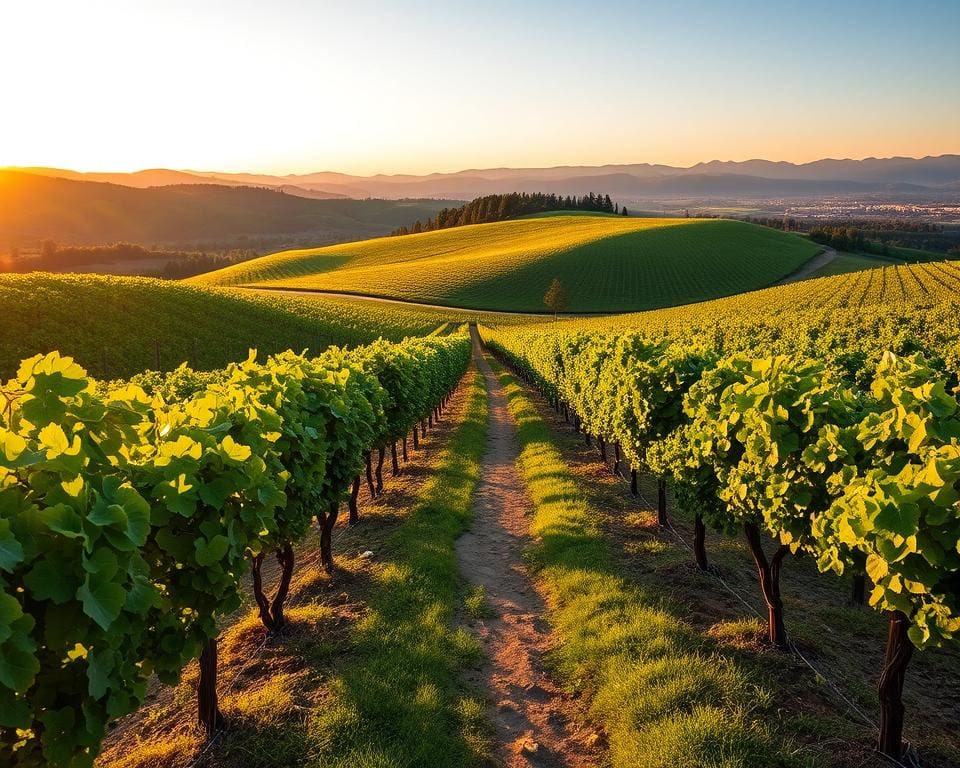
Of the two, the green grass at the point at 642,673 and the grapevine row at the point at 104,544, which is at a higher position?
the grapevine row at the point at 104,544

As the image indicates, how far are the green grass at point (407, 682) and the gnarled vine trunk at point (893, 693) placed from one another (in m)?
4.47

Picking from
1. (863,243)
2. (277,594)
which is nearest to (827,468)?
(277,594)

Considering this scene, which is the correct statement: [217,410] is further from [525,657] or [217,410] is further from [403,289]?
[403,289]

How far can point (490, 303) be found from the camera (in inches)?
3713

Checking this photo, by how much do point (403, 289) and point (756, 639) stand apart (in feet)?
305

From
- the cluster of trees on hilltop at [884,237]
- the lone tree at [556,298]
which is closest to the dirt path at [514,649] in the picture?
the lone tree at [556,298]

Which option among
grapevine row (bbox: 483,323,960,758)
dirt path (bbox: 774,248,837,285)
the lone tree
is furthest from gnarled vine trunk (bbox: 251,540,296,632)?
dirt path (bbox: 774,248,837,285)

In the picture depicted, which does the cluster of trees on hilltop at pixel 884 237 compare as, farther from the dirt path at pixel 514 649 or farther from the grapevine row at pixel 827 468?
the dirt path at pixel 514 649

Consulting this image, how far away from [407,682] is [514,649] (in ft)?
6.89

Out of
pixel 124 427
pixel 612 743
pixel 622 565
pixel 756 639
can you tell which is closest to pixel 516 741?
pixel 612 743

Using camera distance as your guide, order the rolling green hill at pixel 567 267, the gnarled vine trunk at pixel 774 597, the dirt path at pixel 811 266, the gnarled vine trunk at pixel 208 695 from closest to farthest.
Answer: the gnarled vine trunk at pixel 208 695, the gnarled vine trunk at pixel 774 597, the rolling green hill at pixel 567 267, the dirt path at pixel 811 266

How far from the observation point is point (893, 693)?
5.87 metres

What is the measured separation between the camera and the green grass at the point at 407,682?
6.19 meters

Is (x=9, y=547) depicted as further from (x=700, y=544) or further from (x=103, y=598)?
(x=700, y=544)
